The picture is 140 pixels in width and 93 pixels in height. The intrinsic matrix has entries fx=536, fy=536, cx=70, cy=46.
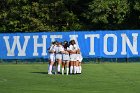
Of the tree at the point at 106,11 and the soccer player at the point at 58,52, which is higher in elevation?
the tree at the point at 106,11

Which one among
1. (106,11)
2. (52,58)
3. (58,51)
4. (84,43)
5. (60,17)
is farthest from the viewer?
(60,17)

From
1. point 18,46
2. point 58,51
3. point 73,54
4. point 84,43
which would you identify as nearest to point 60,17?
point 18,46

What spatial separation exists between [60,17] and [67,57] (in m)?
22.4

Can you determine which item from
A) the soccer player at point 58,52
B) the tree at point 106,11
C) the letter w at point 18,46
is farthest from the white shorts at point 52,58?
the tree at point 106,11

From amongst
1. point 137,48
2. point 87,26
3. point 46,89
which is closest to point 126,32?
point 137,48

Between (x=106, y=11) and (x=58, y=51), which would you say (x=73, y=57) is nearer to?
(x=58, y=51)

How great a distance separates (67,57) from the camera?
29.7 metres

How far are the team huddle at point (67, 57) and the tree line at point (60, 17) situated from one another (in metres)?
19.2

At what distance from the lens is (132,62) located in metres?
42.2

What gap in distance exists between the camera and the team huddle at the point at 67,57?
2958 cm

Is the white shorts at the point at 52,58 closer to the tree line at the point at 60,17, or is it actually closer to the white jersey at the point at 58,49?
the white jersey at the point at 58,49

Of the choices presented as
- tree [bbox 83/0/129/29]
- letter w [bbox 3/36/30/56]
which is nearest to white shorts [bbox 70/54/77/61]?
letter w [bbox 3/36/30/56]

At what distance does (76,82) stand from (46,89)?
3.31 meters

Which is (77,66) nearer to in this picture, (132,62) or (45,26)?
(132,62)
